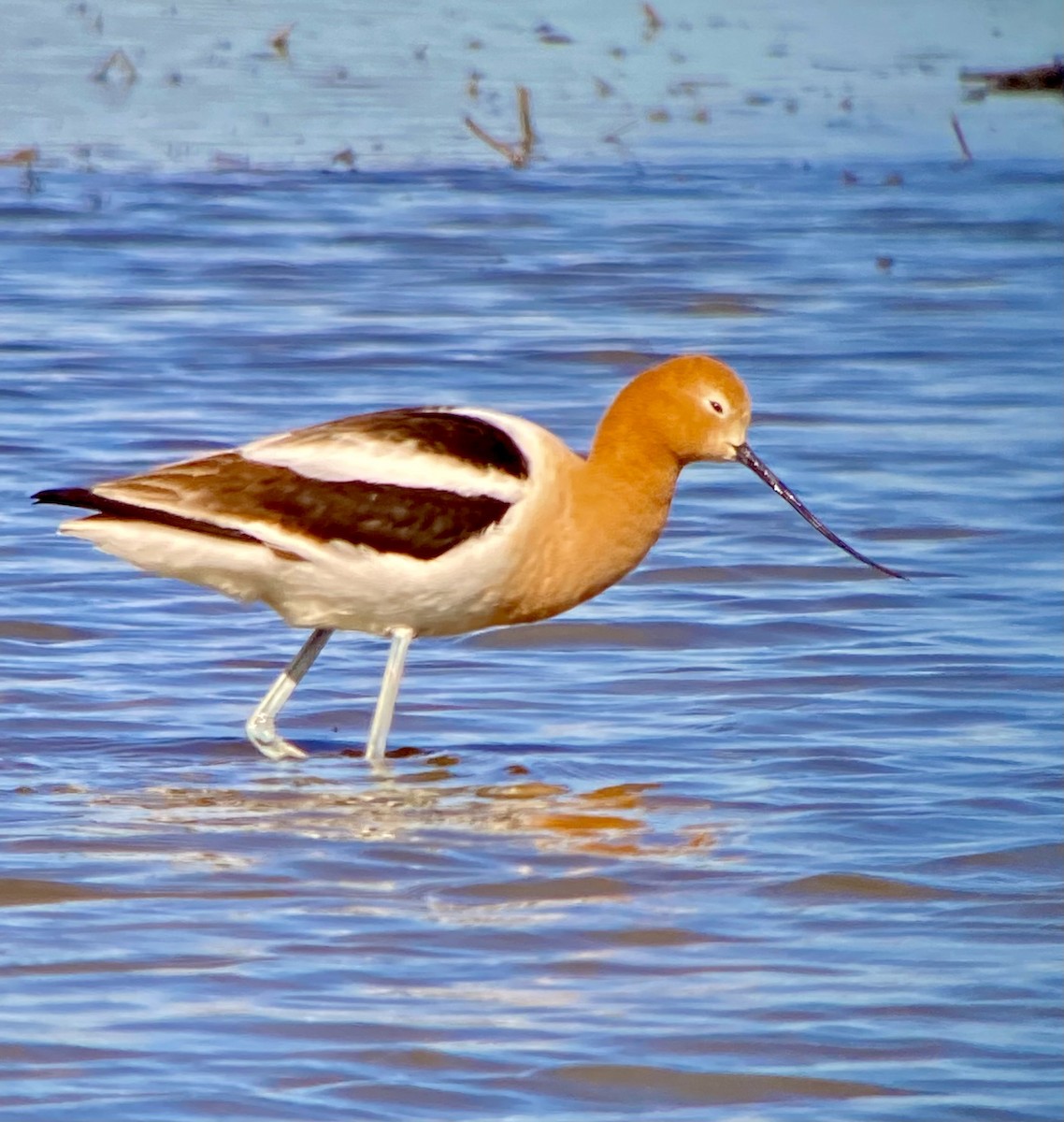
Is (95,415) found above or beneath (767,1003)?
beneath

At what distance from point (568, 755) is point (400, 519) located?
904 millimetres

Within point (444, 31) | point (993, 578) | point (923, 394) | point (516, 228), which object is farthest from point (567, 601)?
point (444, 31)

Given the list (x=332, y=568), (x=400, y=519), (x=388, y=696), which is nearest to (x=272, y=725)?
(x=388, y=696)

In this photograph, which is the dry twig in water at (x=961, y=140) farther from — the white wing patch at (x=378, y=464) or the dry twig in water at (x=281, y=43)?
the white wing patch at (x=378, y=464)

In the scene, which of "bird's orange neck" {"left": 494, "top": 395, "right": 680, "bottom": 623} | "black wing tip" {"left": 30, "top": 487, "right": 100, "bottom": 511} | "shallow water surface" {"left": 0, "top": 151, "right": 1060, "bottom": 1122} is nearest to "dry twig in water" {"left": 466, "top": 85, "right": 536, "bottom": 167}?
A: "shallow water surface" {"left": 0, "top": 151, "right": 1060, "bottom": 1122}

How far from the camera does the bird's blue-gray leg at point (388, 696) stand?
24.2 ft

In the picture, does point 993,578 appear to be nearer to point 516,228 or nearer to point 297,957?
point 297,957

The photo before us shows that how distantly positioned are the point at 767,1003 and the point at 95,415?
743 centimetres

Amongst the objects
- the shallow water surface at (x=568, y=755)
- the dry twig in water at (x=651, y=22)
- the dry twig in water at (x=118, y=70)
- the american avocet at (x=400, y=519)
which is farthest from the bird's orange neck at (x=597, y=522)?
the dry twig in water at (x=651, y=22)

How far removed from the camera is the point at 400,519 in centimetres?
717

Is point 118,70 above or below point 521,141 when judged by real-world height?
below

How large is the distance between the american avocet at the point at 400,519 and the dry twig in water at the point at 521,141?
10.9m

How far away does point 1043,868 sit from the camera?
6539mm

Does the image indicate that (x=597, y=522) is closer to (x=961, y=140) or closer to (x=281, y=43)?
(x=961, y=140)
